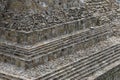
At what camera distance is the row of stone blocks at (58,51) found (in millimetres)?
10789

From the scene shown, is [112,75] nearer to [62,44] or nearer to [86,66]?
[86,66]

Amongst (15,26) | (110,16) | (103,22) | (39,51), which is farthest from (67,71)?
(110,16)

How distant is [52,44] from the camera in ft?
38.5

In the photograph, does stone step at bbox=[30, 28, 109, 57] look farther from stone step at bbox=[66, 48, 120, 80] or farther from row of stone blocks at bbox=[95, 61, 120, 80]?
row of stone blocks at bbox=[95, 61, 120, 80]

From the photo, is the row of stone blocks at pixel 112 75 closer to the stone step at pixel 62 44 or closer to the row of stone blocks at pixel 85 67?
the row of stone blocks at pixel 85 67

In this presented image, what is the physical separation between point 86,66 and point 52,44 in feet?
4.53

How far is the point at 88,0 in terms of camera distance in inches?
656

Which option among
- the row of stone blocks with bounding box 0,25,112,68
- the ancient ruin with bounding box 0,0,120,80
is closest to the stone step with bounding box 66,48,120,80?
the ancient ruin with bounding box 0,0,120,80

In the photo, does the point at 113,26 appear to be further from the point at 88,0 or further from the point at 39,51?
the point at 39,51

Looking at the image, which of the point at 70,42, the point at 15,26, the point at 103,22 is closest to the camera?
the point at 15,26

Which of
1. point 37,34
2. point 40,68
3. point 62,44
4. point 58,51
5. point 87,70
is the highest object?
point 37,34

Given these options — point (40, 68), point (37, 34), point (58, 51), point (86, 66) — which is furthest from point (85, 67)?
point (37, 34)

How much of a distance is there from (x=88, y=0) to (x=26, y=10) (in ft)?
18.4

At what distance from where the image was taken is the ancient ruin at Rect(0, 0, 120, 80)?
35.6 ft
